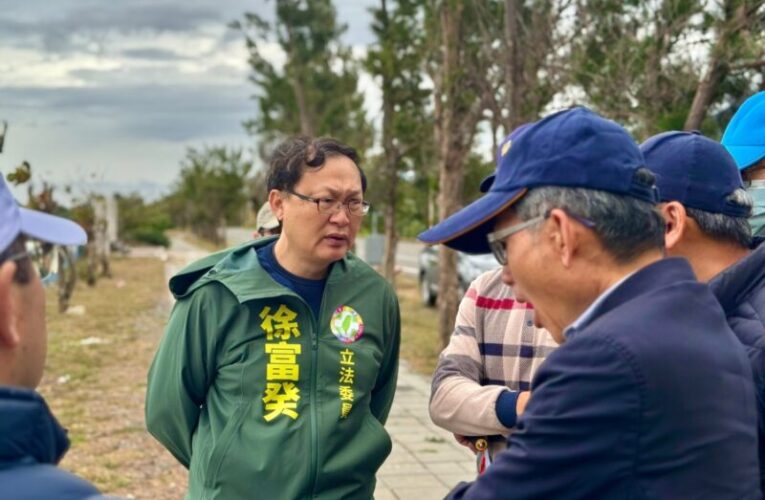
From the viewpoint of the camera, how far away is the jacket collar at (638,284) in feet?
4.57

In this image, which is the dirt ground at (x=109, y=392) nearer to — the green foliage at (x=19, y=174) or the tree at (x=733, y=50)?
the green foliage at (x=19, y=174)

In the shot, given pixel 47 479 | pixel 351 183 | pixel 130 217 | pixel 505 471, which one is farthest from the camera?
pixel 130 217

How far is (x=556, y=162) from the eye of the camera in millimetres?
1456

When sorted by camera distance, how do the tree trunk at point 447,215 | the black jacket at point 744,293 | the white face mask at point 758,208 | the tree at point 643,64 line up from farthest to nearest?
the tree trunk at point 447,215 < the tree at point 643,64 < the white face mask at point 758,208 < the black jacket at point 744,293

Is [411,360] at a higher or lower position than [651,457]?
lower

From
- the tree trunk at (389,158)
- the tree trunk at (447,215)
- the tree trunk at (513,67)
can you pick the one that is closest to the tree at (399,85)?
the tree trunk at (389,158)

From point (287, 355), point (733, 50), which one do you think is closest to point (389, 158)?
point (733, 50)

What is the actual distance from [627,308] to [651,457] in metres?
0.23

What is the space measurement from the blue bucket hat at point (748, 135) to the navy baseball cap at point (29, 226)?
1.67 metres

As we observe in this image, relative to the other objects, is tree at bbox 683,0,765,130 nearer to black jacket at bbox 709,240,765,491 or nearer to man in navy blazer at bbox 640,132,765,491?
man in navy blazer at bbox 640,132,765,491

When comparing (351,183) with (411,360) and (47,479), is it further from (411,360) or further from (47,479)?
Answer: (411,360)

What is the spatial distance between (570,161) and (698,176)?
523mm

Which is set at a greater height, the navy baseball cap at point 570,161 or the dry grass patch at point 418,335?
the navy baseball cap at point 570,161

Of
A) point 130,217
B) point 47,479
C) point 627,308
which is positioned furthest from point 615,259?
point 130,217
